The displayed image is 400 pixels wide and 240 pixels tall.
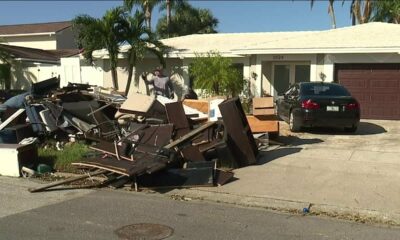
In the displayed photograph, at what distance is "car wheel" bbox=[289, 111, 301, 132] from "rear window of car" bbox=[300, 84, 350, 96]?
75 centimetres

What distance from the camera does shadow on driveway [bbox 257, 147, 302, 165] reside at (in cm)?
1074

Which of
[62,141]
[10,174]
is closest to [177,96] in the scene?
[62,141]

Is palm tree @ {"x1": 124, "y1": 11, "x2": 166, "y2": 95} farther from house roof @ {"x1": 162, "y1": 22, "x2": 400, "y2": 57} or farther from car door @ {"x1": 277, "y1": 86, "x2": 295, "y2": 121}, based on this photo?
car door @ {"x1": 277, "y1": 86, "x2": 295, "y2": 121}

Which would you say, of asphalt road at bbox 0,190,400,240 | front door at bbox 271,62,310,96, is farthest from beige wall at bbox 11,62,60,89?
asphalt road at bbox 0,190,400,240

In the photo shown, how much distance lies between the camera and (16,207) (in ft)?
24.1

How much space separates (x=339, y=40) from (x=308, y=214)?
13983mm

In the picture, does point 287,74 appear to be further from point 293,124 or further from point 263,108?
point 263,108

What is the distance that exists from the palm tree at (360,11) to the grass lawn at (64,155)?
103 ft

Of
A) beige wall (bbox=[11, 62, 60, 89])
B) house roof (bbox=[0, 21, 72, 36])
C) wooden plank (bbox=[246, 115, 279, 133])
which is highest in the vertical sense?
house roof (bbox=[0, 21, 72, 36])

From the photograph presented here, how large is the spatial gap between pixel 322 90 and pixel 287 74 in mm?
6909

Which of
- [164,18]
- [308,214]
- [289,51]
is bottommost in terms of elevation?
[308,214]

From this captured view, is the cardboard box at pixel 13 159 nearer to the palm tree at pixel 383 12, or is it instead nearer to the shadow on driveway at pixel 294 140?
the shadow on driveway at pixel 294 140

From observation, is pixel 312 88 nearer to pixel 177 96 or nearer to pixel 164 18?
pixel 177 96

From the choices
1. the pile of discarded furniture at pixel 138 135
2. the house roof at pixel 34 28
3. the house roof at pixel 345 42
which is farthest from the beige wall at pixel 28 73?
the house roof at pixel 34 28
